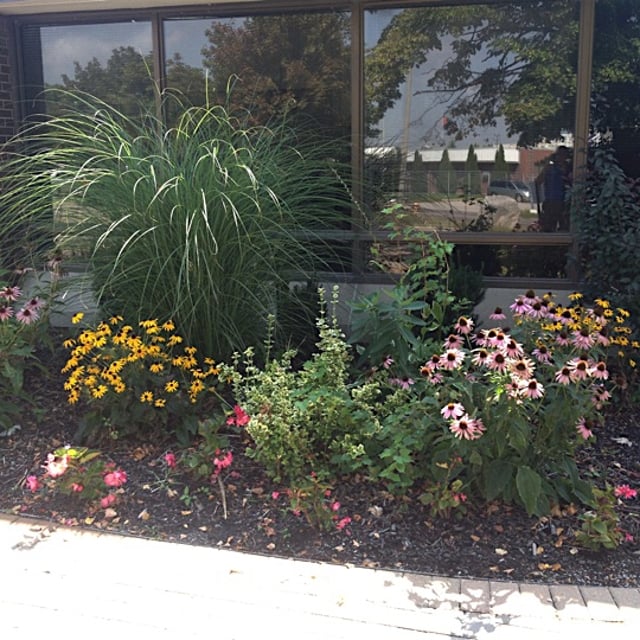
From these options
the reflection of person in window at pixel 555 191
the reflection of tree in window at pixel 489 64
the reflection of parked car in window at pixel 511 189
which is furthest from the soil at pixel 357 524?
the reflection of tree in window at pixel 489 64

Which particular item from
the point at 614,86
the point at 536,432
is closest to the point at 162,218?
the point at 536,432

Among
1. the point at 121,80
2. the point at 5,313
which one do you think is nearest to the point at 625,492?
the point at 5,313

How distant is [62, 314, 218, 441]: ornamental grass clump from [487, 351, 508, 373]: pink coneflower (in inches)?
61.3

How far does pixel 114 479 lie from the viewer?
3.28 m

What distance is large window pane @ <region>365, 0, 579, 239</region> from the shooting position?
527 cm

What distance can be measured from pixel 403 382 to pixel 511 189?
2564 mm

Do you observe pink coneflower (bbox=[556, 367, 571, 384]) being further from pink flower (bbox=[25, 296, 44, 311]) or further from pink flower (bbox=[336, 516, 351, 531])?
pink flower (bbox=[25, 296, 44, 311])

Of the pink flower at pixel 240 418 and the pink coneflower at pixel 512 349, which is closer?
the pink coneflower at pixel 512 349

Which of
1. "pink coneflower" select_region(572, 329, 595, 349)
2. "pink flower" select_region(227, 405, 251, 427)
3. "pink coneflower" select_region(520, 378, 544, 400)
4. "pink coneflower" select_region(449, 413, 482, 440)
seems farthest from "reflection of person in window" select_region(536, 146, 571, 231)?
"pink flower" select_region(227, 405, 251, 427)

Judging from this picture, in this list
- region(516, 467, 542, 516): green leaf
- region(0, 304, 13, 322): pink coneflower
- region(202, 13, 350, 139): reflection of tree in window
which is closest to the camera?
region(516, 467, 542, 516): green leaf

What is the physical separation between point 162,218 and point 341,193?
1.47 m

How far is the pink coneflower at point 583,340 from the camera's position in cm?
322

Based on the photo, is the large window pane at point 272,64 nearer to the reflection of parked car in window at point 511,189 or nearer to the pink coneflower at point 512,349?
the reflection of parked car in window at point 511,189

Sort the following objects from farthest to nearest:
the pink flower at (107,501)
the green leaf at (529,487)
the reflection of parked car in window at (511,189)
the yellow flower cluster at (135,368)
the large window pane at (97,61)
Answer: the large window pane at (97,61) → the reflection of parked car in window at (511,189) → the yellow flower cluster at (135,368) → the pink flower at (107,501) → the green leaf at (529,487)
